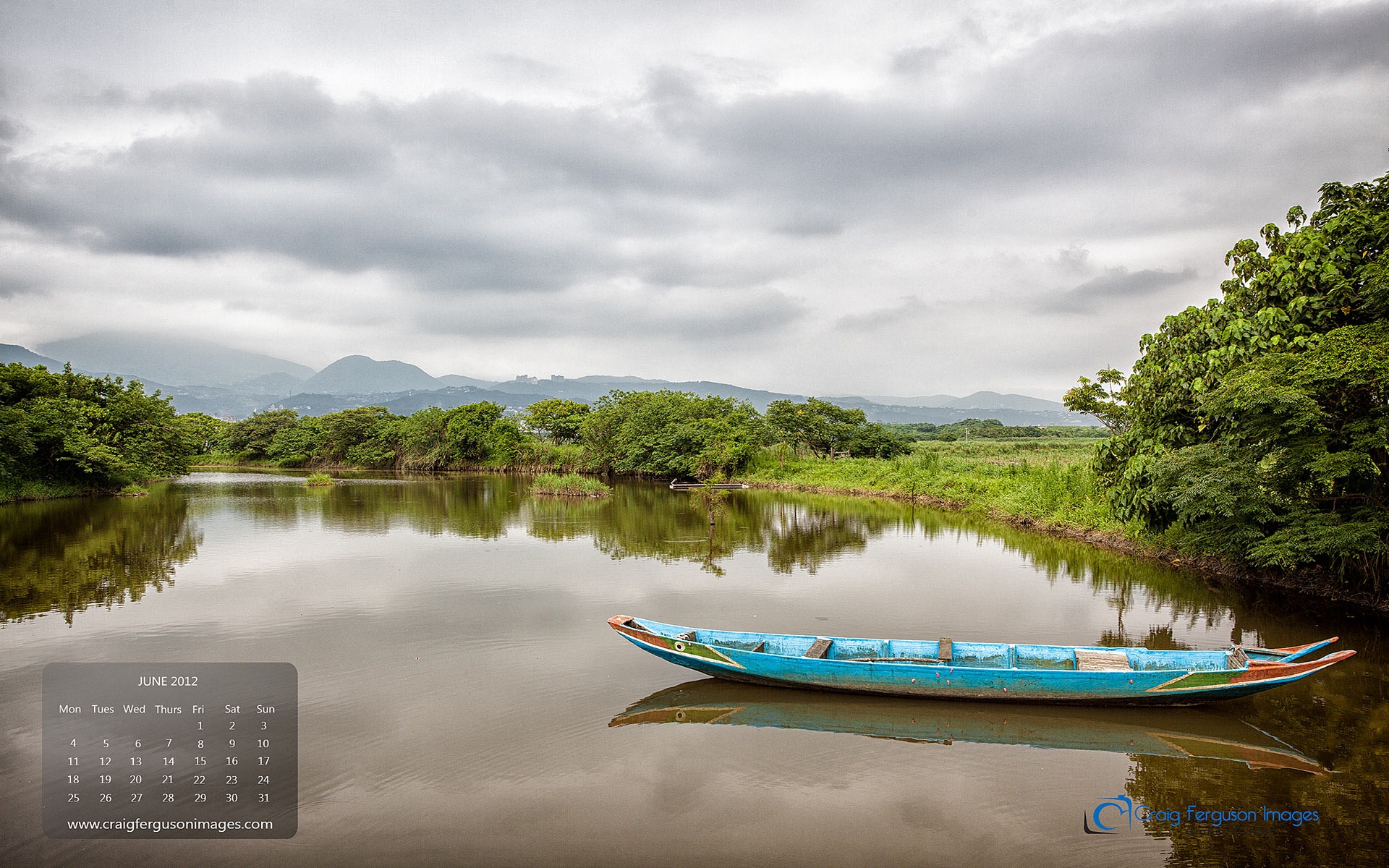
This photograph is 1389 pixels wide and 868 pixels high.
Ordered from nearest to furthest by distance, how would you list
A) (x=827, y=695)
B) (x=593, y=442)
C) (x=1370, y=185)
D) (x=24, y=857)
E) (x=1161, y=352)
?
1. (x=24, y=857)
2. (x=827, y=695)
3. (x=1370, y=185)
4. (x=1161, y=352)
5. (x=593, y=442)

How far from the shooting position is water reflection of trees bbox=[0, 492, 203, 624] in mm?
12078

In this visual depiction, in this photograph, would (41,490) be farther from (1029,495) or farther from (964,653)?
(1029,495)

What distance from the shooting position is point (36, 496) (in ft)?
84.6

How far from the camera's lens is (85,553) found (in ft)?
52.9

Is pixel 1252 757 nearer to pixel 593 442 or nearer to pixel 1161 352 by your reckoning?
pixel 1161 352

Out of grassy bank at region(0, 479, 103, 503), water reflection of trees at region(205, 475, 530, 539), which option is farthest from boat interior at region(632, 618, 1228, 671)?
grassy bank at region(0, 479, 103, 503)

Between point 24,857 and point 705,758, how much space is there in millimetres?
5199

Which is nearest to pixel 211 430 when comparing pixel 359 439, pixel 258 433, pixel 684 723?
pixel 258 433

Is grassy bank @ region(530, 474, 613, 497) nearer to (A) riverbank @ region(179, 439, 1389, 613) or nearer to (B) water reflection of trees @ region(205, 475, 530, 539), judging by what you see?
(B) water reflection of trees @ region(205, 475, 530, 539)

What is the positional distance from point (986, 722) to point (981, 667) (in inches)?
22.7

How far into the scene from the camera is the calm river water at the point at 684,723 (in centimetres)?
536

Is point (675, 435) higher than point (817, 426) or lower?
lower

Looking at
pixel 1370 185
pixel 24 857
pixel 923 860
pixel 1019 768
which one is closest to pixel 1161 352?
pixel 1370 185
